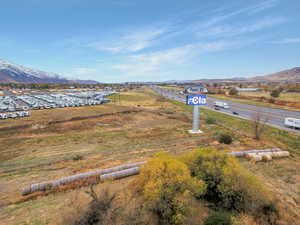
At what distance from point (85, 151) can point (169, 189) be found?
16.3 meters

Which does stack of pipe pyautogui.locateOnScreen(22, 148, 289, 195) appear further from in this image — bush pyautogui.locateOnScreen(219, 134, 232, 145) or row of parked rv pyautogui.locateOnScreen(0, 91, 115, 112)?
row of parked rv pyautogui.locateOnScreen(0, 91, 115, 112)

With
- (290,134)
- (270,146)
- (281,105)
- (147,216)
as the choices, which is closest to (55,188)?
(147,216)

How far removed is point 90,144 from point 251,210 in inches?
835

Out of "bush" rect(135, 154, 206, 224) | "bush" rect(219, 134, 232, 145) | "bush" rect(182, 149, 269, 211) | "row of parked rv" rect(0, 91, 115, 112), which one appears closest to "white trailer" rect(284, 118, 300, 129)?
"bush" rect(219, 134, 232, 145)

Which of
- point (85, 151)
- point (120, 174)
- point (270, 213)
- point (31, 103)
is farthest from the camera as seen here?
point (31, 103)

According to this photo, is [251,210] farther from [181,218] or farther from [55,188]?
[55,188]

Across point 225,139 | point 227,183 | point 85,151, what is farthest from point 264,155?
point 85,151

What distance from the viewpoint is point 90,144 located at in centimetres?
2417

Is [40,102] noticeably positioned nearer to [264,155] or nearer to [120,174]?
[120,174]

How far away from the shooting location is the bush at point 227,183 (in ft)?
30.7

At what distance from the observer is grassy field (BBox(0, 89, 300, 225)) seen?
35.6 feet

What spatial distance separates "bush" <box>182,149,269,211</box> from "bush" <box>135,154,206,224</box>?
106cm

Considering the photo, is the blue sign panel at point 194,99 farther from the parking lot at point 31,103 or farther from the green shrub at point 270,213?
the parking lot at point 31,103

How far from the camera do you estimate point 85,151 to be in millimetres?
21312
